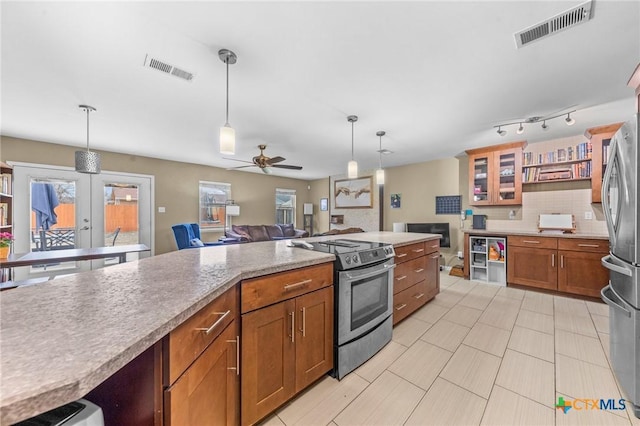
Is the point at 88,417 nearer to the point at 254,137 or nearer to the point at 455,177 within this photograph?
the point at 254,137

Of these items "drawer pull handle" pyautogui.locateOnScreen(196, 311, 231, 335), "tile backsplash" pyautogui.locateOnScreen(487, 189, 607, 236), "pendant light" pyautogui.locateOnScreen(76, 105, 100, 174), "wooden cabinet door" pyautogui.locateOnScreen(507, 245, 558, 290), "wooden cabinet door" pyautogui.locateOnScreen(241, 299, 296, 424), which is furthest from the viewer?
"tile backsplash" pyautogui.locateOnScreen(487, 189, 607, 236)

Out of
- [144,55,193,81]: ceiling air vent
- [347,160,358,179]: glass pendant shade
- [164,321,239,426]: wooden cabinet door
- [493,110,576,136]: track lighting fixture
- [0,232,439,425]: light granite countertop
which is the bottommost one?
[164,321,239,426]: wooden cabinet door

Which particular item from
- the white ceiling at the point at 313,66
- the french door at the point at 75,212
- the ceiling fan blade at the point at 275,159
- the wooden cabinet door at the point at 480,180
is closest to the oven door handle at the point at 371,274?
the white ceiling at the point at 313,66

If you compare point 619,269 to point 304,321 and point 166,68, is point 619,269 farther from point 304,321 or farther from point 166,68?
point 166,68

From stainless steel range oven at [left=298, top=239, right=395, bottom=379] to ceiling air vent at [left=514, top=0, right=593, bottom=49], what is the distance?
179 centimetres

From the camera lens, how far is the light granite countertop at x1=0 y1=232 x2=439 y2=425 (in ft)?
1.48

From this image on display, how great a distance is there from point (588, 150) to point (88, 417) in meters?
5.53

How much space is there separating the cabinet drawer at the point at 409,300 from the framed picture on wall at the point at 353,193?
13.3 ft

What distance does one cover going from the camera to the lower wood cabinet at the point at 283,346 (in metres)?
1.29

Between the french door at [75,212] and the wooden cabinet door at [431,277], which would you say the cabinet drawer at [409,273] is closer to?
the wooden cabinet door at [431,277]

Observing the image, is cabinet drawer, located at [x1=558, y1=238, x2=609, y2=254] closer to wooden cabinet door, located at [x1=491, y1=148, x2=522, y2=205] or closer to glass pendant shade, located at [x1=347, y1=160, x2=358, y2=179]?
wooden cabinet door, located at [x1=491, y1=148, x2=522, y2=205]

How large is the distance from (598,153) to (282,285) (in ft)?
15.4

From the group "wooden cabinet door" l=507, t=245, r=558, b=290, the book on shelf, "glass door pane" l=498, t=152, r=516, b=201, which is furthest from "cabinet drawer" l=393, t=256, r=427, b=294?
the book on shelf

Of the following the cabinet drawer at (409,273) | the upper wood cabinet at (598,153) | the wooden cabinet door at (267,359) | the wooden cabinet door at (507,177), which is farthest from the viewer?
the wooden cabinet door at (507,177)
